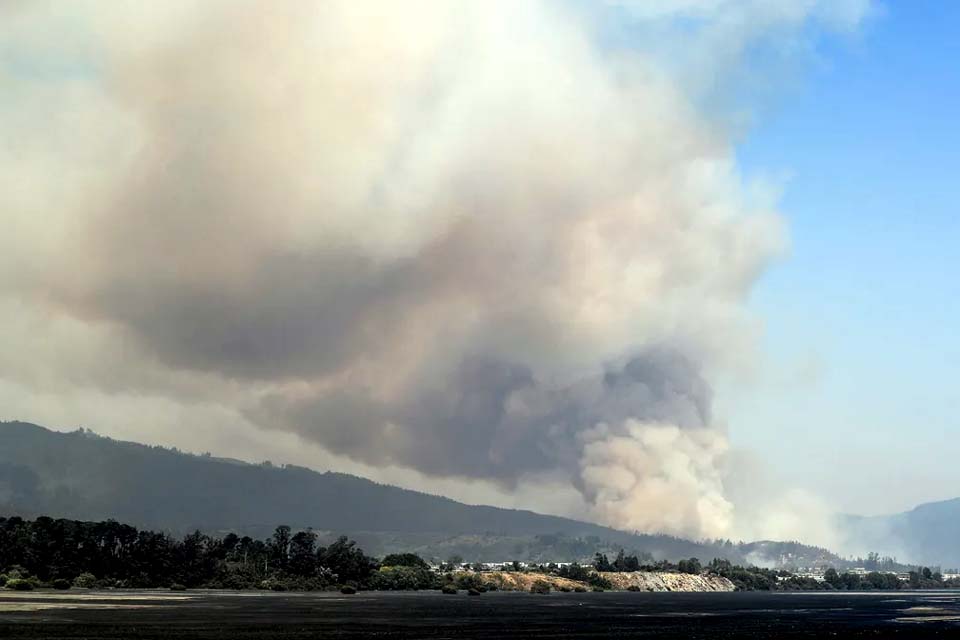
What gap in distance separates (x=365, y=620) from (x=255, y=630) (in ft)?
132

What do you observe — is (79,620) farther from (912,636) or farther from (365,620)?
(912,636)

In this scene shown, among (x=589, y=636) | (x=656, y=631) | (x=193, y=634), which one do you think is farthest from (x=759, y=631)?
(x=193, y=634)

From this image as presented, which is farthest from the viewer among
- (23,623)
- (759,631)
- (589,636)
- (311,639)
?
(759,631)

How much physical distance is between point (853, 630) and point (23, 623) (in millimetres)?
151307

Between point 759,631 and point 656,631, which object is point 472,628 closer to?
point 656,631

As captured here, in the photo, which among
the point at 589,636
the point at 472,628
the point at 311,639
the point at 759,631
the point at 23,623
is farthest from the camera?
the point at 759,631

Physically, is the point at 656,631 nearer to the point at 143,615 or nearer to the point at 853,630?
the point at 853,630

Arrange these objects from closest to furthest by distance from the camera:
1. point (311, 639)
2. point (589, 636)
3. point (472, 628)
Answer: point (311, 639) → point (589, 636) → point (472, 628)

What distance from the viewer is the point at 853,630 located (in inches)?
7613

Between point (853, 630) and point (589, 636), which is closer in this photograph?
point (589, 636)

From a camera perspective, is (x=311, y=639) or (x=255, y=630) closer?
(x=311, y=639)

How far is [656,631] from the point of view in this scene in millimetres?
176000

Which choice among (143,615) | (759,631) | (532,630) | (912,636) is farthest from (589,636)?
(143,615)

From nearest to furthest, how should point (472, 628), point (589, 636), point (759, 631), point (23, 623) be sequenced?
point (23, 623) → point (589, 636) → point (472, 628) → point (759, 631)
